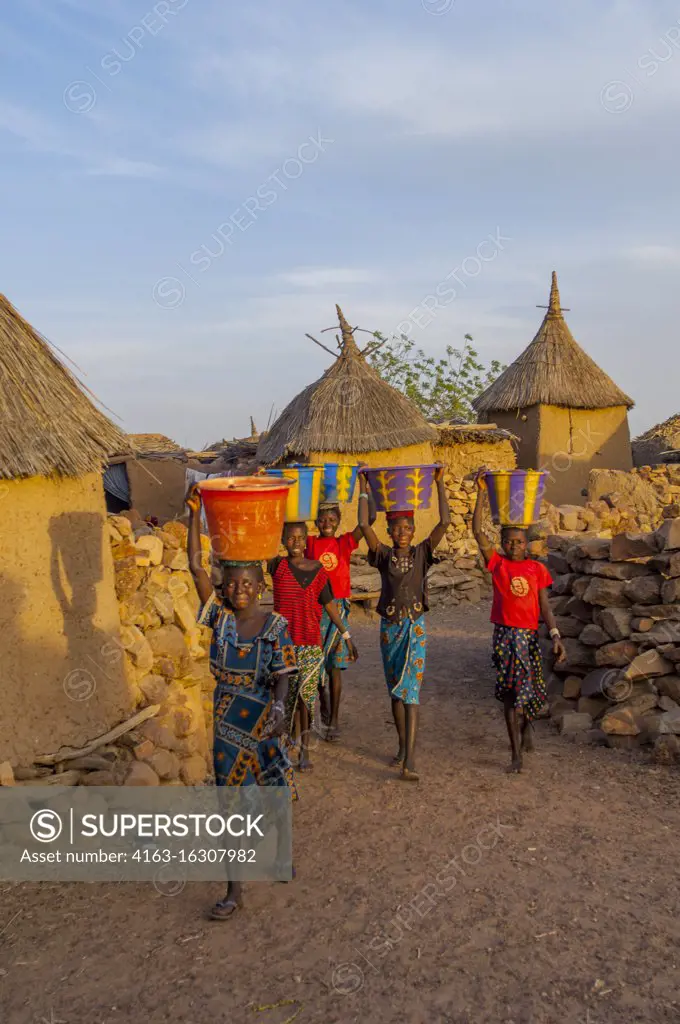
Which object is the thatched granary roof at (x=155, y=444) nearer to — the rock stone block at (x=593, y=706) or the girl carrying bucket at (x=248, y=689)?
the rock stone block at (x=593, y=706)

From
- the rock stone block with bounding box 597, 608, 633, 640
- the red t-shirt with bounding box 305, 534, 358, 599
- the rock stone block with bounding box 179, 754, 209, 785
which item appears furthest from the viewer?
the rock stone block with bounding box 597, 608, 633, 640

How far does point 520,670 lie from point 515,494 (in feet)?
3.61

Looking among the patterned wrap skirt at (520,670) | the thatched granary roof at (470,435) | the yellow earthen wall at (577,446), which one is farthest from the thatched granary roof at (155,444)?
Result: the patterned wrap skirt at (520,670)

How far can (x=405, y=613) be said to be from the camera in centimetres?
535

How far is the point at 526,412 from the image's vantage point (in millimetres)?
15750

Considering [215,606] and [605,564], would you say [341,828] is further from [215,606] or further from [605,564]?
[605,564]

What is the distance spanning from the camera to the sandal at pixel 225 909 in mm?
3586

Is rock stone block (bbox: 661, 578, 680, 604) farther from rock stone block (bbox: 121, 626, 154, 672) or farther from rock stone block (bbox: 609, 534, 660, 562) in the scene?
rock stone block (bbox: 121, 626, 154, 672)

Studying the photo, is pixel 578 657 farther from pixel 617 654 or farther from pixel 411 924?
pixel 411 924

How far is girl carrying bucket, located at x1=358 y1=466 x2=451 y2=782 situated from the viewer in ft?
17.3

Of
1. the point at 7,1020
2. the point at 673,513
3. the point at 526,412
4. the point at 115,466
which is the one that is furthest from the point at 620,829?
the point at 526,412

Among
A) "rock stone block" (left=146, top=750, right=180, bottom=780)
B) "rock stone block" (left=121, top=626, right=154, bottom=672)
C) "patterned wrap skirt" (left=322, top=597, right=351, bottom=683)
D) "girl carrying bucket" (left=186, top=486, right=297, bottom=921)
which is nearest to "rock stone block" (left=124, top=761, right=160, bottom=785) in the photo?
"rock stone block" (left=146, top=750, right=180, bottom=780)

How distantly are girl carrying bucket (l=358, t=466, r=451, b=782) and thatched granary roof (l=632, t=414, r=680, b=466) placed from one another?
513 inches

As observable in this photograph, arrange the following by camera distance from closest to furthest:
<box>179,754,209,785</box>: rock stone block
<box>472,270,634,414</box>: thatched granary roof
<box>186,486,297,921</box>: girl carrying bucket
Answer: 1. <box>186,486,297,921</box>: girl carrying bucket
2. <box>179,754,209,785</box>: rock stone block
3. <box>472,270,634,414</box>: thatched granary roof
